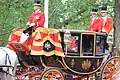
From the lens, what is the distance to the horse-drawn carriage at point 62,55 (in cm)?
752

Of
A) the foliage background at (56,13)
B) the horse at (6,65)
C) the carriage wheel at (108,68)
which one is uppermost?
the foliage background at (56,13)

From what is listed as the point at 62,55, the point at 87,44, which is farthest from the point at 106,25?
the point at 62,55

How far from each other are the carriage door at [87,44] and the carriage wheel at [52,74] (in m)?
0.63

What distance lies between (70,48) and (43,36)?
63 centimetres

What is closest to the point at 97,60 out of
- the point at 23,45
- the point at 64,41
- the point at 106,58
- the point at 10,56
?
the point at 106,58

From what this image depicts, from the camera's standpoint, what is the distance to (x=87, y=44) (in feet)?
26.1

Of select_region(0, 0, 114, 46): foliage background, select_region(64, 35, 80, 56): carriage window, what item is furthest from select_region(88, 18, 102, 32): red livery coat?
select_region(0, 0, 114, 46): foliage background

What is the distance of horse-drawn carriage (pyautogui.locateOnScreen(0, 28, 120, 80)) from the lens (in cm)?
752

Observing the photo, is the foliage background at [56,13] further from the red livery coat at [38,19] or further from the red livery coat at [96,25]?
the red livery coat at [38,19]

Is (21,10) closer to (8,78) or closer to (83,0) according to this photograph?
(83,0)

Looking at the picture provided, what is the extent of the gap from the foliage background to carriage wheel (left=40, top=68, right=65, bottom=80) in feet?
19.1

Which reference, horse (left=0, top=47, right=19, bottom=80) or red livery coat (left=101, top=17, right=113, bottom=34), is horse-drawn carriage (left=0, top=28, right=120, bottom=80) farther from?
horse (left=0, top=47, right=19, bottom=80)

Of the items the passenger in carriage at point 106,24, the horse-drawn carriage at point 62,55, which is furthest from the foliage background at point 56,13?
the horse-drawn carriage at point 62,55

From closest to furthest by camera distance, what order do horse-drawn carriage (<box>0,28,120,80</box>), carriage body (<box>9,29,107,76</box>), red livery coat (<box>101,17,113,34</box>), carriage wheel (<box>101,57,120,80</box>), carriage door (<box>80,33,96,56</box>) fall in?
horse-drawn carriage (<box>0,28,120,80</box>)
carriage body (<box>9,29,107,76</box>)
carriage door (<box>80,33,96,56</box>)
carriage wheel (<box>101,57,120,80</box>)
red livery coat (<box>101,17,113,34</box>)
